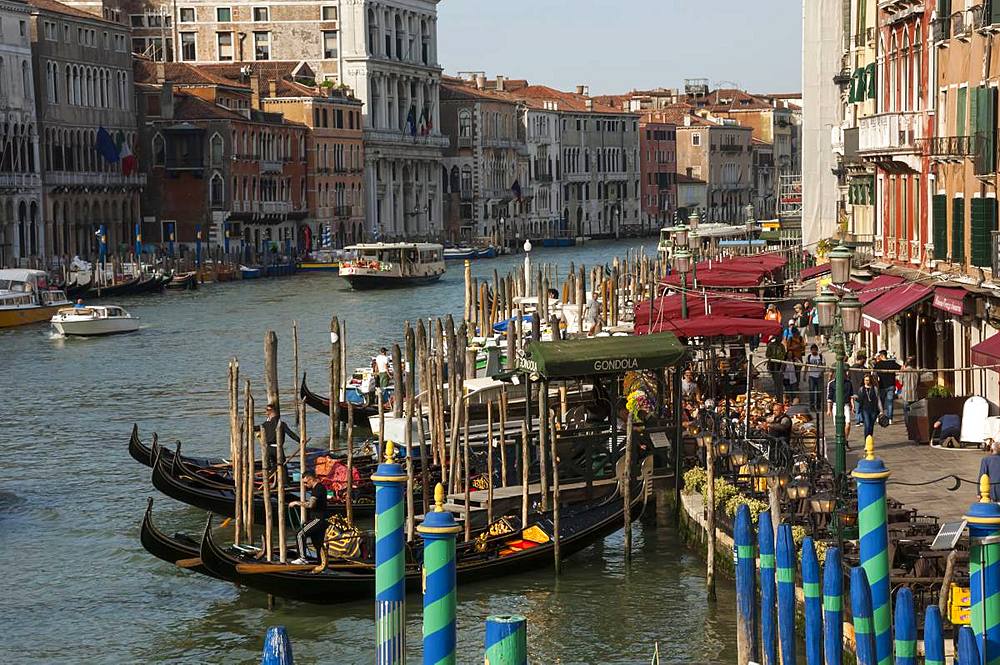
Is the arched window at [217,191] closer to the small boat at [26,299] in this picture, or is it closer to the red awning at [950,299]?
the small boat at [26,299]

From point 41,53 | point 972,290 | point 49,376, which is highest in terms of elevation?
point 41,53

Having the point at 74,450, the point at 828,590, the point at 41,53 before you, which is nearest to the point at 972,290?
the point at 828,590

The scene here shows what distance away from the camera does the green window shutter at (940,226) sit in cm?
1480

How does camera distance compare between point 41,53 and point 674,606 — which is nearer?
point 674,606

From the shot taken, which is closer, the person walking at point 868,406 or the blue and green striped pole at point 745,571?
the blue and green striped pole at point 745,571

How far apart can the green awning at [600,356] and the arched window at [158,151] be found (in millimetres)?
37590

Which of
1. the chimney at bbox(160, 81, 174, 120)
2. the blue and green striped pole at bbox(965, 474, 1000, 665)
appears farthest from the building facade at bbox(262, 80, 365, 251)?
the blue and green striped pole at bbox(965, 474, 1000, 665)

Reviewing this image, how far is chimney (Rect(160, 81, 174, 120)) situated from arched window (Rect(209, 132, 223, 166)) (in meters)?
1.49

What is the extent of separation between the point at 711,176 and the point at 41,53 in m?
43.5

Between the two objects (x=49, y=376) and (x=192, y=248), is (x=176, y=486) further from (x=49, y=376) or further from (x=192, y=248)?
(x=192, y=248)

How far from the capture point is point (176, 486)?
45.8ft

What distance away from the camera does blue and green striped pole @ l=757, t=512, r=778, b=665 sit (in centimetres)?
788

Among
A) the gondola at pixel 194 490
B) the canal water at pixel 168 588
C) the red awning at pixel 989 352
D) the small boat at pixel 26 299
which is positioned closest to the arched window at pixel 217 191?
the small boat at pixel 26 299

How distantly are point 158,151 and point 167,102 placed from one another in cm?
120
